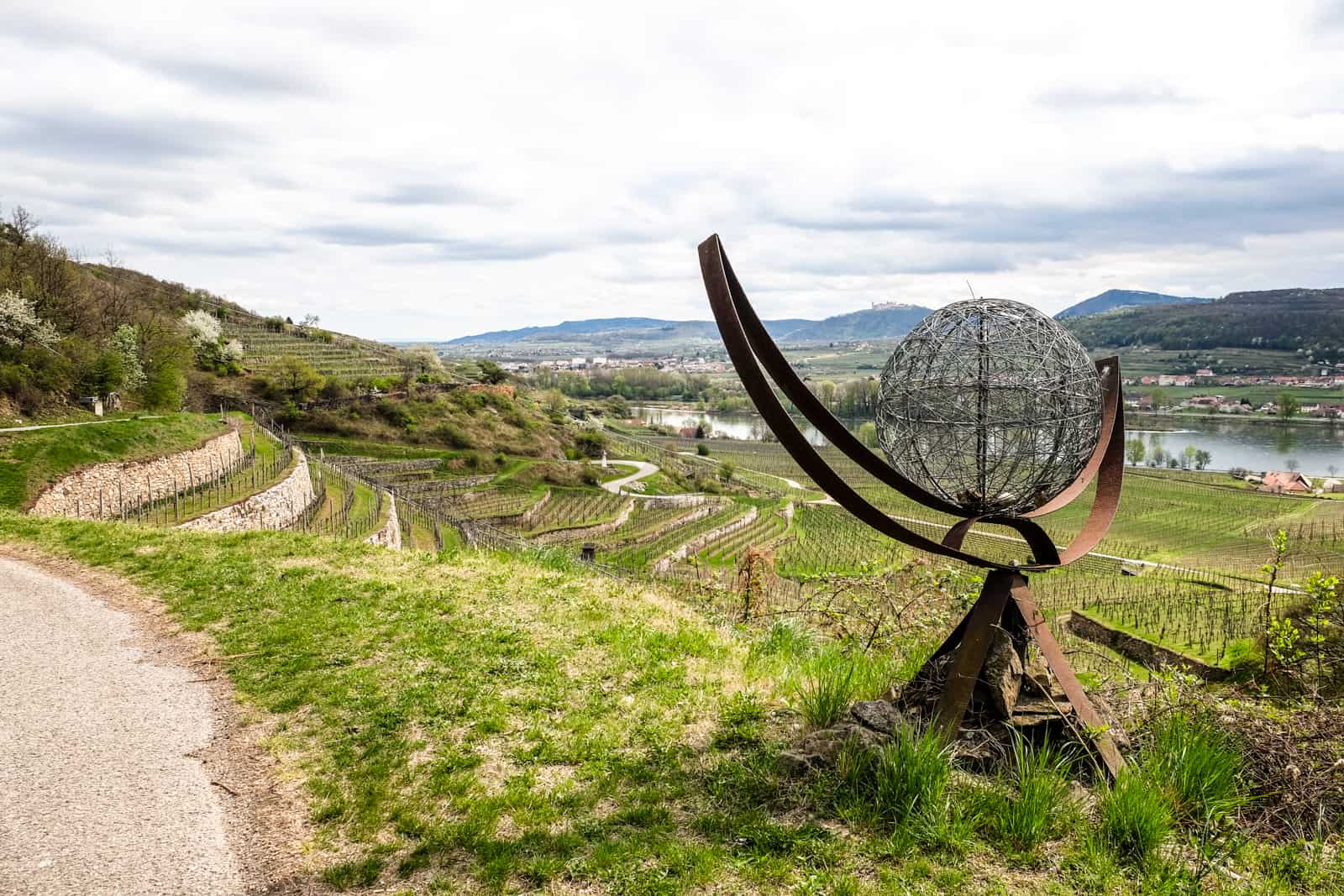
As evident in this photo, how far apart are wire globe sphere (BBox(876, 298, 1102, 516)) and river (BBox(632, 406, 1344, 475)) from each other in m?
113

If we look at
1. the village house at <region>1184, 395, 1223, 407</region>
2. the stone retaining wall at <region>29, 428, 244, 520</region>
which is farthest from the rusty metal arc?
the village house at <region>1184, 395, 1223, 407</region>

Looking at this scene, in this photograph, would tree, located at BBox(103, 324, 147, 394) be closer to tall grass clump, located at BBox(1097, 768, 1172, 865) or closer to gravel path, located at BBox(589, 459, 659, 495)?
tall grass clump, located at BBox(1097, 768, 1172, 865)

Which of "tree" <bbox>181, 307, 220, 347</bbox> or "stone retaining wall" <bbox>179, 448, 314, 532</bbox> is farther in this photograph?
"tree" <bbox>181, 307, 220, 347</bbox>

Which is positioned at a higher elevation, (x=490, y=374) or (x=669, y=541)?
(x=490, y=374)

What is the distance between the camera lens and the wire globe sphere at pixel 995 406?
559cm

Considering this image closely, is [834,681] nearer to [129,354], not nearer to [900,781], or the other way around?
[900,781]

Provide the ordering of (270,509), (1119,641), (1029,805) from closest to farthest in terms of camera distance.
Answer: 1. (1029,805)
2. (270,509)
3. (1119,641)

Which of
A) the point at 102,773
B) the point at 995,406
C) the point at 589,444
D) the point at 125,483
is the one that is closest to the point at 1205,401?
the point at 589,444

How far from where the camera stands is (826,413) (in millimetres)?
5535

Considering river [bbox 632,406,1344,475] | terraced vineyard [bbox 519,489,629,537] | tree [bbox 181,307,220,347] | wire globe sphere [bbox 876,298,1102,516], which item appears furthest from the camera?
river [bbox 632,406,1344,475]

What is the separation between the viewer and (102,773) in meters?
5.64

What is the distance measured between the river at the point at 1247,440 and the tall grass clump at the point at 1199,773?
114 metres

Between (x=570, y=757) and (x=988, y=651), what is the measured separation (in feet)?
10.7

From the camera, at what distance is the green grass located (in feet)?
66.9
